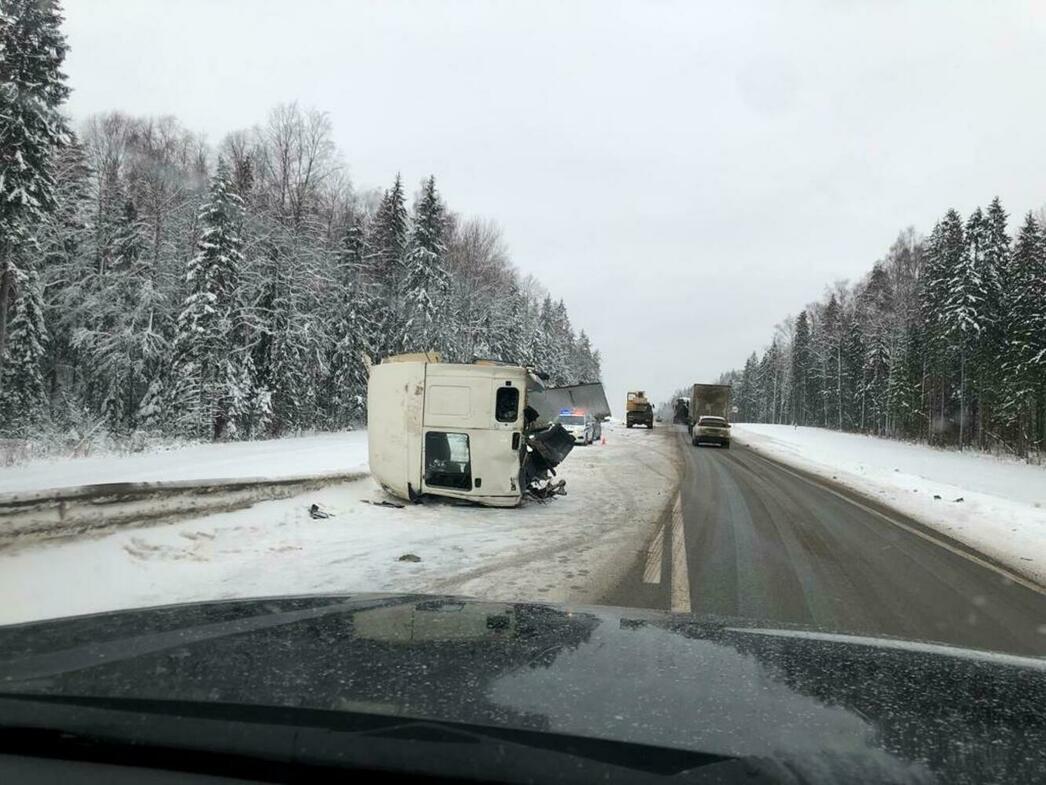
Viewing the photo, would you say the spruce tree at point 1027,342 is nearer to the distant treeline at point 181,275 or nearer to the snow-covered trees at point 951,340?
the snow-covered trees at point 951,340

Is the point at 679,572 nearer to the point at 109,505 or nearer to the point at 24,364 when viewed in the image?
the point at 109,505

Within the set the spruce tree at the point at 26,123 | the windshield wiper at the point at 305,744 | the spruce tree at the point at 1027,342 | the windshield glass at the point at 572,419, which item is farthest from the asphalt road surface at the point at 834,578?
the spruce tree at the point at 1027,342

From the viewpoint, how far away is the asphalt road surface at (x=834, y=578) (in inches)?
223

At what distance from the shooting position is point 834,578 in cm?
721

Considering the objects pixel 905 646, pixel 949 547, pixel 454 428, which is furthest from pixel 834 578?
pixel 454 428

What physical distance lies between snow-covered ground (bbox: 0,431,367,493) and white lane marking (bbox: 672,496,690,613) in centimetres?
727

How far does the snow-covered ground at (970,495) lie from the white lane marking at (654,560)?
413 cm

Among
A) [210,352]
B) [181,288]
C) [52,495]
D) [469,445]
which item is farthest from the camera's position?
[181,288]

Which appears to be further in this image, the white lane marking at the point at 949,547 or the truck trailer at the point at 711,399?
the truck trailer at the point at 711,399

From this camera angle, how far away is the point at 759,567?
770cm

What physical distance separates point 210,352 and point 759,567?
88.1ft

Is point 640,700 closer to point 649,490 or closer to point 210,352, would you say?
point 649,490

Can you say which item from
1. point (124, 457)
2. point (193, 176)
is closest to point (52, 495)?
point (124, 457)

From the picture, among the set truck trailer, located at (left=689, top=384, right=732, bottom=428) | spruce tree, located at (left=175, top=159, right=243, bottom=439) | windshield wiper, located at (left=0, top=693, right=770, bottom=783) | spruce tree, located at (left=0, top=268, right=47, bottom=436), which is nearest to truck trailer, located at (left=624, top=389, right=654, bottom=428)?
truck trailer, located at (left=689, top=384, right=732, bottom=428)
